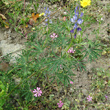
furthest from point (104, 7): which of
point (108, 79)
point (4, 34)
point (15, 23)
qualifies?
point (4, 34)

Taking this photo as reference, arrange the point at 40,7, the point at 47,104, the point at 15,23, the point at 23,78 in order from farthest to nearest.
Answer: the point at 40,7
the point at 15,23
the point at 47,104
the point at 23,78

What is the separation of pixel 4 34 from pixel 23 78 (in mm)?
1376

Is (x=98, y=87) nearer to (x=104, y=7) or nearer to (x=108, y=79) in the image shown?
(x=108, y=79)

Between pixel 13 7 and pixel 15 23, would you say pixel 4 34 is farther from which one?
pixel 13 7

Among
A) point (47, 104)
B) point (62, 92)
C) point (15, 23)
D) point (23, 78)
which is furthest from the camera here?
point (15, 23)

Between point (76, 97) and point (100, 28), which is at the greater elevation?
point (100, 28)

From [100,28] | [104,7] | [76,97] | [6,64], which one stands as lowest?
[76,97]

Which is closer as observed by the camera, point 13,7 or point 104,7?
point 13,7

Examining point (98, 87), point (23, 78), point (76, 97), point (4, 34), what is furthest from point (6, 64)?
point (98, 87)

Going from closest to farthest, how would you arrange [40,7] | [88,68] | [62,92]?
[62,92]
[88,68]
[40,7]

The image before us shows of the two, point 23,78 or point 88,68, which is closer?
point 23,78

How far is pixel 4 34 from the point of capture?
110 inches

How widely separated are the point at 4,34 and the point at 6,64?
82cm

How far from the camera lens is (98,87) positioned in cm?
248
